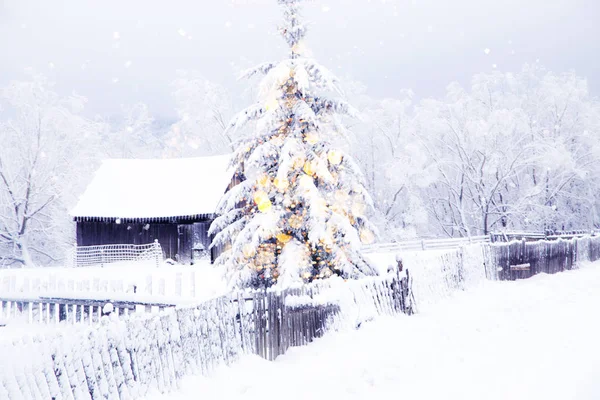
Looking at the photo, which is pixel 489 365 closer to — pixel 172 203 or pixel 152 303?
pixel 152 303

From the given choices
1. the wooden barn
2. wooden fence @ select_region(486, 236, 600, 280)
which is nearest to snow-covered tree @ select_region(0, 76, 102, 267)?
the wooden barn

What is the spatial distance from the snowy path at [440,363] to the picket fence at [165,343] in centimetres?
31

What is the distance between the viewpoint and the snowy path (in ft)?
21.7

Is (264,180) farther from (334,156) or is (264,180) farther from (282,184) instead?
(334,156)

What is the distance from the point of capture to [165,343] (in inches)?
255

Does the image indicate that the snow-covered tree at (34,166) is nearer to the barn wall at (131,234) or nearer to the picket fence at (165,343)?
the barn wall at (131,234)

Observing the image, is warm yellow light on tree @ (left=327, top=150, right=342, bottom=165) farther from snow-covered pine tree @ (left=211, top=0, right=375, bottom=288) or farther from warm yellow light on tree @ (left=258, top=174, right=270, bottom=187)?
warm yellow light on tree @ (left=258, top=174, right=270, bottom=187)

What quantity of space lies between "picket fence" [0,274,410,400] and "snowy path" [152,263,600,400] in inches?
12.0

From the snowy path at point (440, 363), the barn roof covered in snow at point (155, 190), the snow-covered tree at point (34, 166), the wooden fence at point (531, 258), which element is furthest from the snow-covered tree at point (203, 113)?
the snowy path at point (440, 363)

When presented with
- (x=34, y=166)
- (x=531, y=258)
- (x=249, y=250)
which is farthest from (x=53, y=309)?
(x=34, y=166)

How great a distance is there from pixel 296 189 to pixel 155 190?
21877 mm

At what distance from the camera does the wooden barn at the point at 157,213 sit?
3014cm

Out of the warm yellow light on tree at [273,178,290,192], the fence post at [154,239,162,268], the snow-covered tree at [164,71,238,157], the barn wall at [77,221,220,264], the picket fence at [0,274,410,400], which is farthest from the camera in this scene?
the snow-covered tree at [164,71,238,157]

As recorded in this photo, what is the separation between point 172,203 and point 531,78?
40.5m
